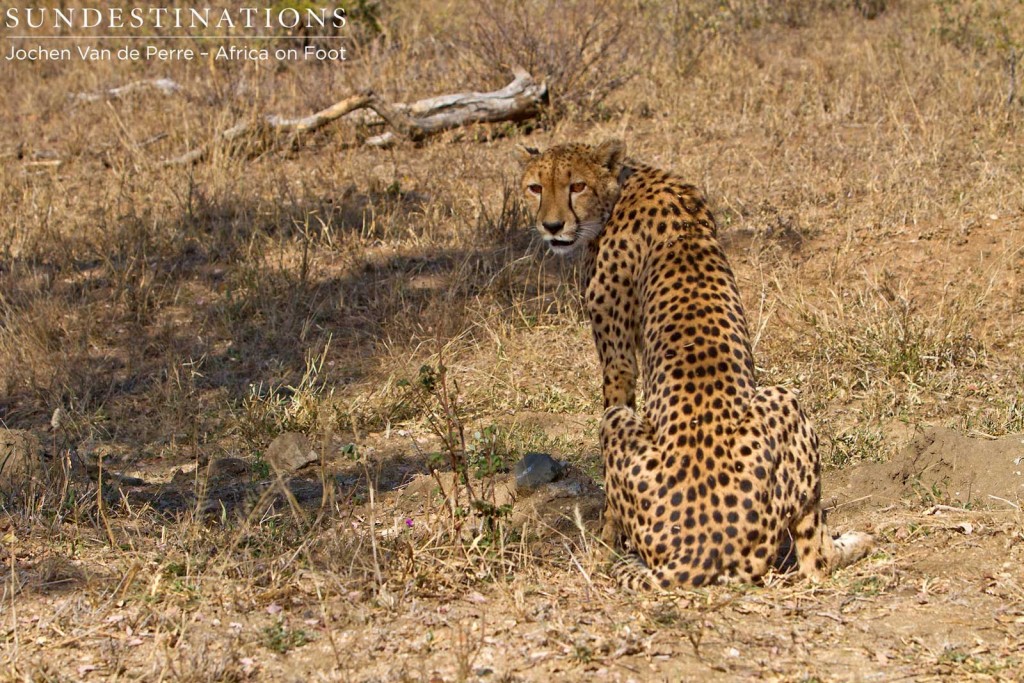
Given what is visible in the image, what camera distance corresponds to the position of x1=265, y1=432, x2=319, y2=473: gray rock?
5.17 m

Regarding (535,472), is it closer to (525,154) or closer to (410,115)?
(525,154)

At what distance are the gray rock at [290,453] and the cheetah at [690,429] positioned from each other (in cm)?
138

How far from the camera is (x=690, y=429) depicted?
142 inches

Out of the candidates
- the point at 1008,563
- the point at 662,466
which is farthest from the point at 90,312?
the point at 1008,563

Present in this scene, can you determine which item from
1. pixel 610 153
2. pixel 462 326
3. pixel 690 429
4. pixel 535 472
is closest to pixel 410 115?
pixel 462 326

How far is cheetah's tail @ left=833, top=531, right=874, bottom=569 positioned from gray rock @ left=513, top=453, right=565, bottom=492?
43.4 inches

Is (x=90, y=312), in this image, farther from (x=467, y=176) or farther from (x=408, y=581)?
(x=408, y=581)

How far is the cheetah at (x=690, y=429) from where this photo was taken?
11.5 feet

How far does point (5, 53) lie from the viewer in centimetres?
1127

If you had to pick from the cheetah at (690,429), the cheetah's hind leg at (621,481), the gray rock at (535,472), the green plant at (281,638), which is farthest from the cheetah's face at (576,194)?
the green plant at (281,638)

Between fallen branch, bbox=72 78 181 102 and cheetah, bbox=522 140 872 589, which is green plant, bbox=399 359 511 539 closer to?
cheetah, bbox=522 140 872 589

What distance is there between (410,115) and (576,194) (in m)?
4.31

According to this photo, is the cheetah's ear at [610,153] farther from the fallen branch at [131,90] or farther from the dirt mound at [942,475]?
the fallen branch at [131,90]

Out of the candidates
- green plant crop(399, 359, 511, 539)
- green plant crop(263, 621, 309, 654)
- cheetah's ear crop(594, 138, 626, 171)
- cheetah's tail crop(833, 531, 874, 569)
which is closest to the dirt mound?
cheetah's tail crop(833, 531, 874, 569)
